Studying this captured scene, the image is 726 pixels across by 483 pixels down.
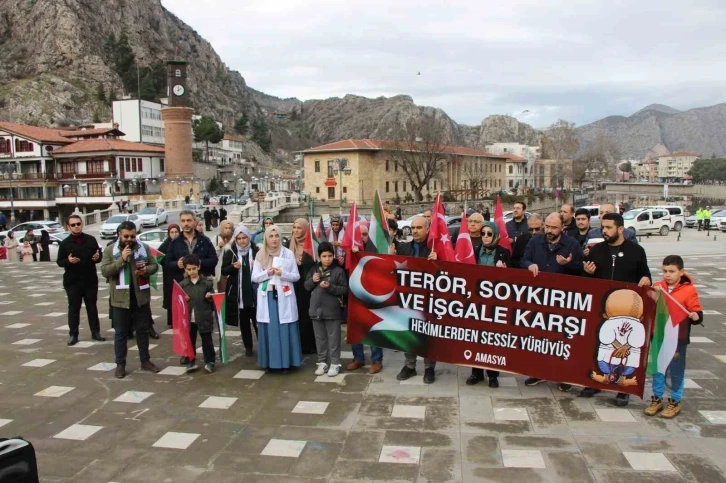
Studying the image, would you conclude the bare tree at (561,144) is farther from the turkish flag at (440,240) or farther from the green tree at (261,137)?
the turkish flag at (440,240)

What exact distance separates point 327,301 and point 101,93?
10675 centimetres

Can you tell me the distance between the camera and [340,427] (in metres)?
5.49

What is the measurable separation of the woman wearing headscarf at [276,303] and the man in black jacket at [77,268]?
302 centimetres

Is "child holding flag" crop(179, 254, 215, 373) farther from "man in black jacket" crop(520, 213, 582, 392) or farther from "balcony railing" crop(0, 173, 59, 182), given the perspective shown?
"balcony railing" crop(0, 173, 59, 182)

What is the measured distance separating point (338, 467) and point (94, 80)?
113445 mm

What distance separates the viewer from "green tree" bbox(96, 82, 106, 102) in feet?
325

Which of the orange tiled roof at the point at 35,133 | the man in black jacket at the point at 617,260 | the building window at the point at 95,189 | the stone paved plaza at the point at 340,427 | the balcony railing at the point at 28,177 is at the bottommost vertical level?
the stone paved plaza at the point at 340,427

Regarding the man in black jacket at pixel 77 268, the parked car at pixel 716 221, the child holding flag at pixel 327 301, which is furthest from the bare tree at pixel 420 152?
the child holding flag at pixel 327 301

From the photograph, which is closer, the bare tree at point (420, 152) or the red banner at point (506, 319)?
Answer: the red banner at point (506, 319)

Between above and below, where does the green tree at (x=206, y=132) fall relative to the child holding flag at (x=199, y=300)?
above

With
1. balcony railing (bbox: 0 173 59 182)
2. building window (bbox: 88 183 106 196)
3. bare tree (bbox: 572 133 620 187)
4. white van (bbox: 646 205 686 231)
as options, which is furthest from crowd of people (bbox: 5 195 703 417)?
bare tree (bbox: 572 133 620 187)

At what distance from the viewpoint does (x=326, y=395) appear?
20.9 feet

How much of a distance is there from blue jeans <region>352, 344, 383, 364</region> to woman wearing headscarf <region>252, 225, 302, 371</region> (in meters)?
0.77

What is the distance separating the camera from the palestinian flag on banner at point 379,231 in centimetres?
819
